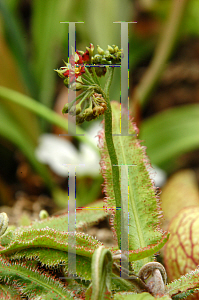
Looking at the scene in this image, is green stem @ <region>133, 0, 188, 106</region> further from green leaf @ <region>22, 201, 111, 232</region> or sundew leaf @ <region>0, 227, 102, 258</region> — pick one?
sundew leaf @ <region>0, 227, 102, 258</region>

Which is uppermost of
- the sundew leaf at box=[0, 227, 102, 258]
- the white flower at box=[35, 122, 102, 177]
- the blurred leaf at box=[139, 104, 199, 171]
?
the blurred leaf at box=[139, 104, 199, 171]

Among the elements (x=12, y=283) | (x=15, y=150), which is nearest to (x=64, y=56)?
(x=15, y=150)

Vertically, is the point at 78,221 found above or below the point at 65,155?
below

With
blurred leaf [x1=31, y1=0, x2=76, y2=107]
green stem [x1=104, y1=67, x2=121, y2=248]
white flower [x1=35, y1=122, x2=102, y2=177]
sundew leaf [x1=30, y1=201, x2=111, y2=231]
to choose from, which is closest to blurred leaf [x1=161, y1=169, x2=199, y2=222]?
white flower [x1=35, y1=122, x2=102, y2=177]

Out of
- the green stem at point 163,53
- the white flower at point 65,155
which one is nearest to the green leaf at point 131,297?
the white flower at point 65,155

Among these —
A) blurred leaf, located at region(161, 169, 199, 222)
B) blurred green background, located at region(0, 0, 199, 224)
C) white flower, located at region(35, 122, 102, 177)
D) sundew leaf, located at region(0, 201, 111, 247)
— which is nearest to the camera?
sundew leaf, located at region(0, 201, 111, 247)

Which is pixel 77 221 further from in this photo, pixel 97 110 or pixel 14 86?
pixel 14 86

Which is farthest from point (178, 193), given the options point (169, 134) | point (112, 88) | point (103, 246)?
point (103, 246)

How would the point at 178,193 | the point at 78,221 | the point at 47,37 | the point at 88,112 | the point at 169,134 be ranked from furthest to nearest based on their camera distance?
the point at 47,37, the point at 169,134, the point at 178,193, the point at 78,221, the point at 88,112
